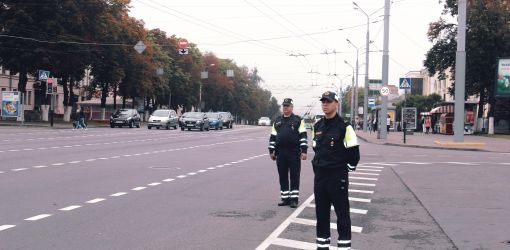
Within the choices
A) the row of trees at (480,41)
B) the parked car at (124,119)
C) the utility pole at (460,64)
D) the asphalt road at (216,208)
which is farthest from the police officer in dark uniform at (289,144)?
the row of trees at (480,41)

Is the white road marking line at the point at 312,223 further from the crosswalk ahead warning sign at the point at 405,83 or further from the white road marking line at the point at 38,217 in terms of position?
the crosswalk ahead warning sign at the point at 405,83

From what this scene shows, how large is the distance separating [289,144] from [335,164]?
4254mm

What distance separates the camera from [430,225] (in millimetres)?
9727

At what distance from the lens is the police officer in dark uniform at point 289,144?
1104 cm

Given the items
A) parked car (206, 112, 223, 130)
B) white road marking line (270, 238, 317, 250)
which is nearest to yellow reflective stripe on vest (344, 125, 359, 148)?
white road marking line (270, 238, 317, 250)

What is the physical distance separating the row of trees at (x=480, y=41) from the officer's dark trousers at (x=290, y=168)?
52062 mm

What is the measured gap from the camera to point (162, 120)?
188 feet

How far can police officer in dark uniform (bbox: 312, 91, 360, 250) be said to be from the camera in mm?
6832

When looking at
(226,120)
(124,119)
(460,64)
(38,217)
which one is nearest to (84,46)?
(124,119)

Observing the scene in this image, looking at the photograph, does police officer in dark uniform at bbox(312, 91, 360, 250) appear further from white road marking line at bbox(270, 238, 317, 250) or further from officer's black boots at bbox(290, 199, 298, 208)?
officer's black boots at bbox(290, 199, 298, 208)

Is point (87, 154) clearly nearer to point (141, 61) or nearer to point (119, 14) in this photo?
point (119, 14)

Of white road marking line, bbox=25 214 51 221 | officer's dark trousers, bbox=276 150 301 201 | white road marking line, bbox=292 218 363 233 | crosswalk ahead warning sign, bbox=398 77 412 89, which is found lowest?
white road marking line, bbox=292 218 363 233

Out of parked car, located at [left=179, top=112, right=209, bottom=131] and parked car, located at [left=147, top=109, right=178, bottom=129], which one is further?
parked car, located at [left=147, top=109, right=178, bottom=129]

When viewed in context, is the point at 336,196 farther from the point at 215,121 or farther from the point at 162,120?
the point at 215,121
